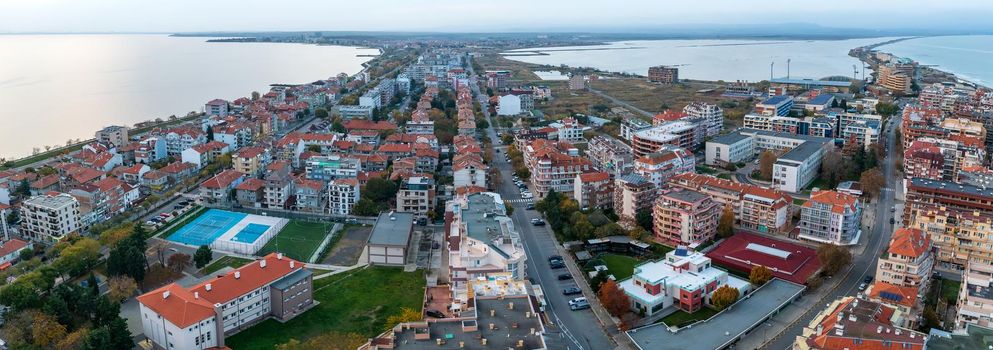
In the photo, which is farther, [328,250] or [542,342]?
[328,250]

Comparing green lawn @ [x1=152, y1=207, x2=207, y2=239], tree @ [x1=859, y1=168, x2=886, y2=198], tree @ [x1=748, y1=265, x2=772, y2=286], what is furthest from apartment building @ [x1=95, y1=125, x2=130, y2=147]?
tree @ [x1=859, y1=168, x2=886, y2=198]

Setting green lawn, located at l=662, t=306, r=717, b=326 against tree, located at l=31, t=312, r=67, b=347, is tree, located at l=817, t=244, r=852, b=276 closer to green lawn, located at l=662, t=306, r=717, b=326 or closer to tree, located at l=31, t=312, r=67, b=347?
green lawn, located at l=662, t=306, r=717, b=326

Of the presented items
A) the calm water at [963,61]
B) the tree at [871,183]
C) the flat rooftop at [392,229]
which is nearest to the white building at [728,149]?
the tree at [871,183]

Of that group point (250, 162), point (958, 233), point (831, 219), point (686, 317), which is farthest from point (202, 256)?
point (958, 233)

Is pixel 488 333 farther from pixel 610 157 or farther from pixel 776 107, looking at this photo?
pixel 776 107

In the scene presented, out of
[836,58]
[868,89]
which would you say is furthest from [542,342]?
[836,58]

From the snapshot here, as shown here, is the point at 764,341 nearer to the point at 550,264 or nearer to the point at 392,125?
the point at 550,264
